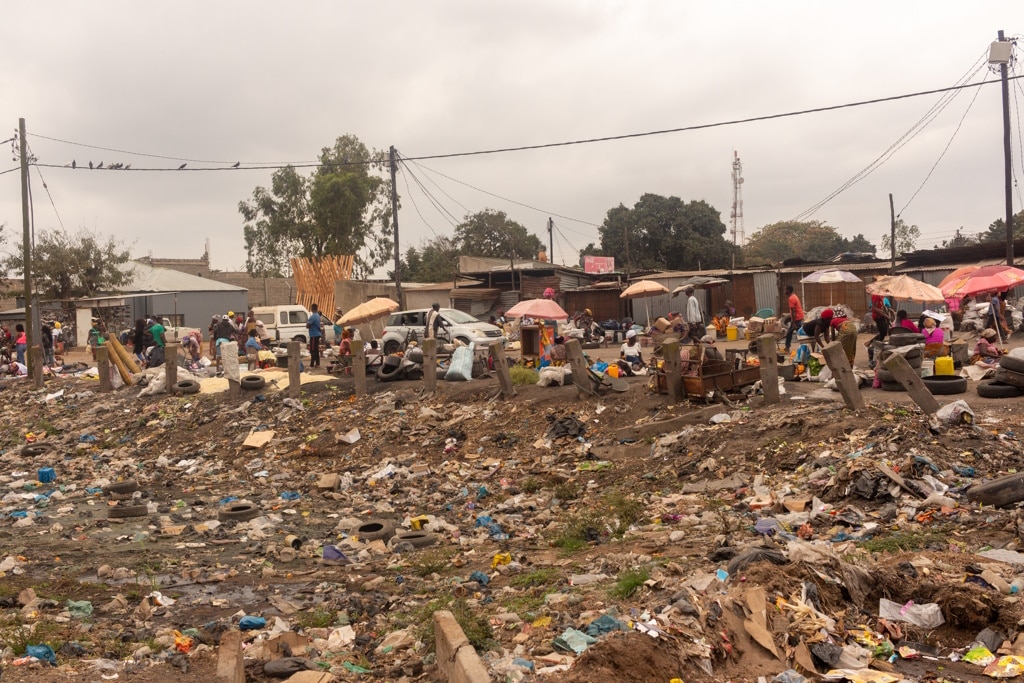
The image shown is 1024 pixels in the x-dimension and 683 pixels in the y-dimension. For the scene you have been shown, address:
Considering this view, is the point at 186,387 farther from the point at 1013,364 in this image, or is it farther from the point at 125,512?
the point at 1013,364

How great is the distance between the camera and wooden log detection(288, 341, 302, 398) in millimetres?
14992

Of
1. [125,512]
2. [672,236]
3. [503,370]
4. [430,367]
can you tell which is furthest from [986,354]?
[672,236]

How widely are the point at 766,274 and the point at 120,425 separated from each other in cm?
2165

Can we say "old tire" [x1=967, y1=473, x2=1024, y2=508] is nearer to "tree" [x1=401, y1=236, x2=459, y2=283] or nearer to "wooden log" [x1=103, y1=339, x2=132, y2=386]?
"wooden log" [x1=103, y1=339, x2=132, y2=386]

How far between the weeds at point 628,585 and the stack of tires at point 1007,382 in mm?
7355

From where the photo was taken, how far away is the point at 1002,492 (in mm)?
6258

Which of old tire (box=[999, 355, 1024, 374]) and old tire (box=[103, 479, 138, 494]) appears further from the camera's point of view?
old tire (box=[103, 479, 138, 494])

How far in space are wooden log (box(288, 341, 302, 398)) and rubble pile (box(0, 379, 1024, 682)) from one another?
4.53ft

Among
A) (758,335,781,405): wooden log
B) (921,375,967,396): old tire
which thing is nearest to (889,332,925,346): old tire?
(921,375,967,396): old tire

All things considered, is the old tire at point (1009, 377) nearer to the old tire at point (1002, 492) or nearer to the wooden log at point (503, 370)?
the old tire at point (1002, 492)

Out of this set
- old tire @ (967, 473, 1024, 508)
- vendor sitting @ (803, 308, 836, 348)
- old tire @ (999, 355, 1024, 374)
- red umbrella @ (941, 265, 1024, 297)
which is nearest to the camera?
old tire @ (967, 473, 1024, 508)

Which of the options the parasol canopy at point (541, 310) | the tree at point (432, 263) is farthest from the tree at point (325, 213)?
the parasol canopy at point (541, 310)

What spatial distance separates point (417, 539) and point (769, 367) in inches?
197

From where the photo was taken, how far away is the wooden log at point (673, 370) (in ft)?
36.2
